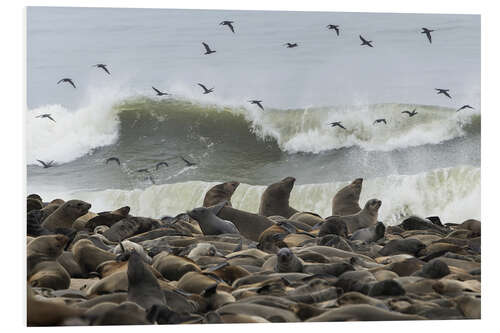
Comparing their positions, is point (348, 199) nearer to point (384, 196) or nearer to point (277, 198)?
point (384, 196)

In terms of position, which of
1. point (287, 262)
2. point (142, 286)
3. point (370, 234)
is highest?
point (370, 234)

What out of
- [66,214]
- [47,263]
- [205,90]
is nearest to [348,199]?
[205,90]

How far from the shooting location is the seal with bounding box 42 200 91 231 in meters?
10.2

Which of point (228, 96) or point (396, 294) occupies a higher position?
point (228, 96)

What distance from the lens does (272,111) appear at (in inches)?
442

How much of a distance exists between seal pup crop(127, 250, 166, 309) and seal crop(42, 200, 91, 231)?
2.05 m

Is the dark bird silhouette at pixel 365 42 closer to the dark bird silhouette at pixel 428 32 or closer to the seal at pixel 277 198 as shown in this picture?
the dark bird silhouette at pixel 428 32

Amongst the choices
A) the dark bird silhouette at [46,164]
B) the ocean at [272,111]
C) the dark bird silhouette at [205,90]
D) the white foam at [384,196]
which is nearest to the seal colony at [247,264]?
the white foam at [384,196]

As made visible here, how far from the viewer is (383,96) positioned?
11023 millimetres

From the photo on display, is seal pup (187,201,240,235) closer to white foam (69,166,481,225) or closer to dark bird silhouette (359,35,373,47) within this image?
white foam (69,166,481,225)

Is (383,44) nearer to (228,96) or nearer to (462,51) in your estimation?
Answer: (462,51)

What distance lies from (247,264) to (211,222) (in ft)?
4.29

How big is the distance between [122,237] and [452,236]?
3.56 m

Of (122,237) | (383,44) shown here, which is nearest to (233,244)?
(122,237)
